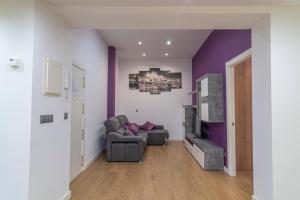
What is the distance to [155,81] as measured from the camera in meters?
8.62

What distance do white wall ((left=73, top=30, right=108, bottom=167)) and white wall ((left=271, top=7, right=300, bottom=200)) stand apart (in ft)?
10.7

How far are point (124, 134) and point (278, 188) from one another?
3790 millimetres

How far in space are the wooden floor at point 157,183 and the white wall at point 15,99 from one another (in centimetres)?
120

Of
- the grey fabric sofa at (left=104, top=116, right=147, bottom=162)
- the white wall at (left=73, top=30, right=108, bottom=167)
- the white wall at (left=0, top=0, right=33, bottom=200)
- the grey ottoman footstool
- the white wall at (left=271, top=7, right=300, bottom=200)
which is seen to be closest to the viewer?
the white wall at (left=0, top=0, right=33, bottom=200)

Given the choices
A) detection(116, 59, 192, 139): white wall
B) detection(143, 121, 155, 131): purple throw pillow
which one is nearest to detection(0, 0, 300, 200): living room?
detection(143, 121, 155, 131): purple throw pillow

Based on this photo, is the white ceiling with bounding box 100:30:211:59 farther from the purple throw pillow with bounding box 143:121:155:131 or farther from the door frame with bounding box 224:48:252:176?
the purple throw pillow with bounding box 143:121:155:131

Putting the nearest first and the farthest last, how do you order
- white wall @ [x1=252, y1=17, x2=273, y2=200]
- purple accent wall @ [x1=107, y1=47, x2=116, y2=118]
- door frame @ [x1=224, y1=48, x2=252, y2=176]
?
white wall @ [x1=252, y1=17, x2=273, y2=200] → door frame @ [x1=224, y1=48, x2=252, y2=176] → purple accent wall @ [x1=107, y1=47, x2=116, y2=118]

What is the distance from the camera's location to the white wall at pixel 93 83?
433cm

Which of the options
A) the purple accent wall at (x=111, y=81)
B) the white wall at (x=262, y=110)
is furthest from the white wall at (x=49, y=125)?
the purple accent wall at (x=111, y=81)

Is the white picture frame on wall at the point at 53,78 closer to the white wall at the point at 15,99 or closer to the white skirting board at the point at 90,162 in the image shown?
the white wall at the point at 15,99

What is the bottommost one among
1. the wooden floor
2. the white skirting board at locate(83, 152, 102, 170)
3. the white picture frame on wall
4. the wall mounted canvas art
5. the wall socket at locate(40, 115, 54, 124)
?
the wooden floor

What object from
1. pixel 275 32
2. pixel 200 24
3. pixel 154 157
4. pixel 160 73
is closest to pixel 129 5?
pixel 200 24

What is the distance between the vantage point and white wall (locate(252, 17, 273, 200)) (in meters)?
2.57

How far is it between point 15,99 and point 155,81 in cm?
670
